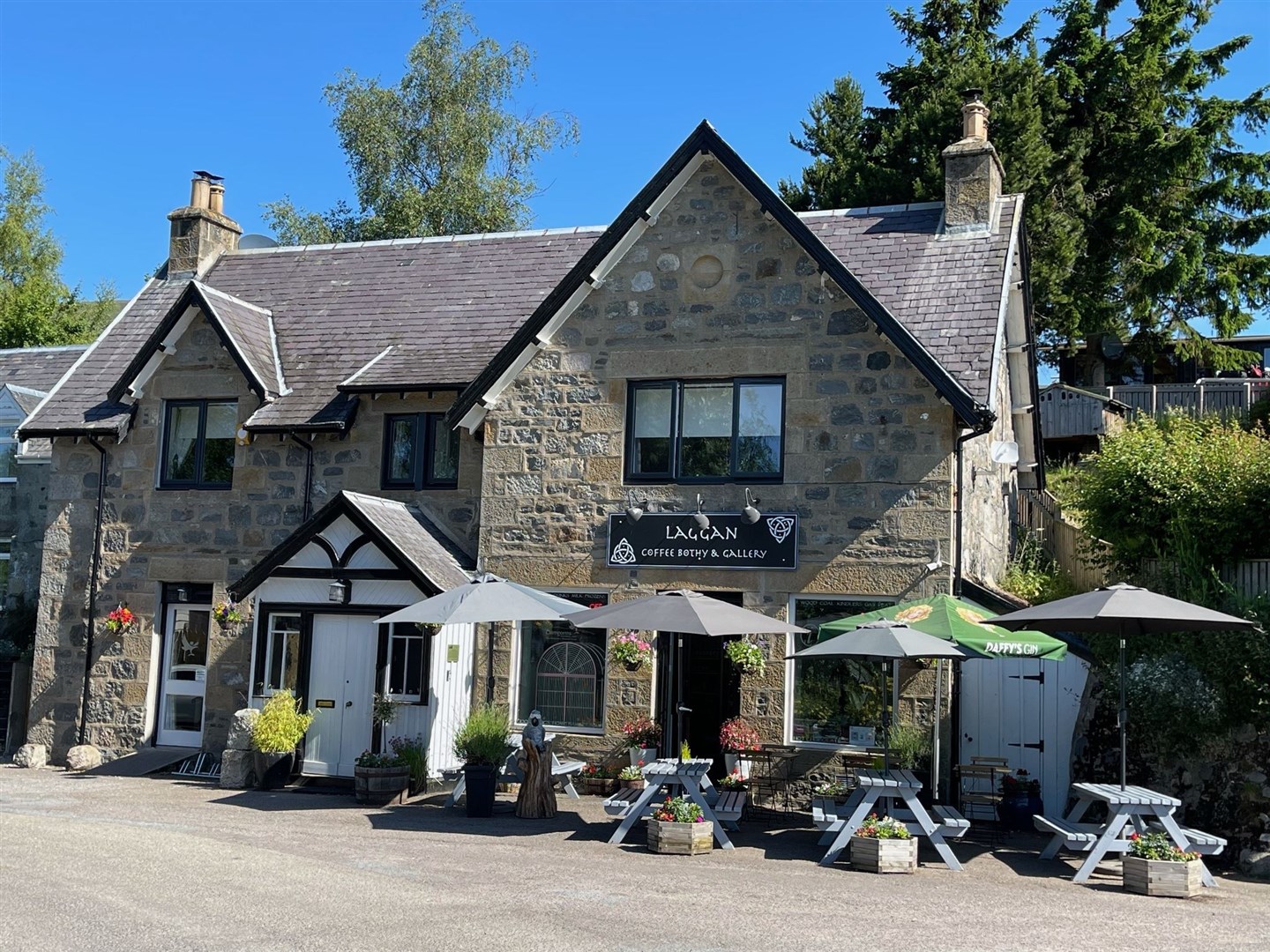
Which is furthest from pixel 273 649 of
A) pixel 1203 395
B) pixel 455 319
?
pixel 1203 395

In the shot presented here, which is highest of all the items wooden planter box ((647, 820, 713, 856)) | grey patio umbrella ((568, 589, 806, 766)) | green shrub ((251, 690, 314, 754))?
grey patio umbrella ((568, 589, 806, 766))

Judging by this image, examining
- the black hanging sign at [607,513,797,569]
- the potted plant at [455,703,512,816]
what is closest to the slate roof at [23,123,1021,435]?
the black hanging sign at [607,513,797,569]

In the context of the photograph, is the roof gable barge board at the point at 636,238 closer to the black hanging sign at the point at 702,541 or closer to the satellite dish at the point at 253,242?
the black hanging sign at the point at 702,541

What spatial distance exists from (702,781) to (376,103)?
25.3 meters

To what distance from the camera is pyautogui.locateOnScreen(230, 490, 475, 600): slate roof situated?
1556cm

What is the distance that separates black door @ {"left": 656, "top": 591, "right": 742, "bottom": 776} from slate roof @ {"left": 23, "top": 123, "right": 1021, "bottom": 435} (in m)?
4.35

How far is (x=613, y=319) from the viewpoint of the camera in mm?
16578

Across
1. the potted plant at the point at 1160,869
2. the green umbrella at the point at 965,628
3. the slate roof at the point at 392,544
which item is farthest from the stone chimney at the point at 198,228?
the potted plant at the point at 1160,869

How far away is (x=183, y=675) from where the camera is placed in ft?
60.4

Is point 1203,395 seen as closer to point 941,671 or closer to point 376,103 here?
point 941,671

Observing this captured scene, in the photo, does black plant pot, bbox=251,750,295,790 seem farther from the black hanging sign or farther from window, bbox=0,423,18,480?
window, bbox=0,423,18,480

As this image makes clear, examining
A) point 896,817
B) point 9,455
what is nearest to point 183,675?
point 9,455

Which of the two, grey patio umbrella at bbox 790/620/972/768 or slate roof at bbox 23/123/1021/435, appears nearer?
grey patio umbrella at bbox 790/620/972/768

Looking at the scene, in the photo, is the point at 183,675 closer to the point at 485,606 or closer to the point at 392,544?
the point at 392,544
